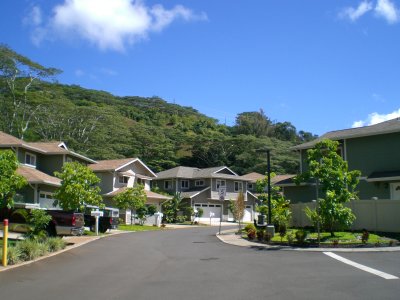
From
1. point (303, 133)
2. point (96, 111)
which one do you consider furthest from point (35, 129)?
point (303, 133)

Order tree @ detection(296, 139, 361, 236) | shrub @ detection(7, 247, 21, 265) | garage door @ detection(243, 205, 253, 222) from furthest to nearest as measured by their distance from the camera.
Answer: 1. garage door @ detection(243, 205, 253, 222)
2. tree @ detection(296, 139, 361, 236)
3. shrub @ detection(7, 247, 21, 265)

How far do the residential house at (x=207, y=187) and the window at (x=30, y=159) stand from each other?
23.0 m

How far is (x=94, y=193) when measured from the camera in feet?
100

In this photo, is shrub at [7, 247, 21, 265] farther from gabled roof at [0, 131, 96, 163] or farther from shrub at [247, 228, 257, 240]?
gabled roof at [0, 131, 96, 163]

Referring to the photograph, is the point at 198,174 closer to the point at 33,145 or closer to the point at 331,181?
the point at 33,145

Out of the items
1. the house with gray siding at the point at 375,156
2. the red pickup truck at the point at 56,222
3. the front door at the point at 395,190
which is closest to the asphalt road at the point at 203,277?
the red pickup truck at the point at 56,222

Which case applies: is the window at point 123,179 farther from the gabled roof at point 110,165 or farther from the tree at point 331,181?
the tree at point 331,181

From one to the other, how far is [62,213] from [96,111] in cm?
4632

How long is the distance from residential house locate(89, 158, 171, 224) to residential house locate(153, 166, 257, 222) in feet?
23.4

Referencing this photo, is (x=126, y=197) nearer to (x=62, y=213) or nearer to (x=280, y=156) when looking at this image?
(x=62, y=213)

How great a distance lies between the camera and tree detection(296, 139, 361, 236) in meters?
21.4

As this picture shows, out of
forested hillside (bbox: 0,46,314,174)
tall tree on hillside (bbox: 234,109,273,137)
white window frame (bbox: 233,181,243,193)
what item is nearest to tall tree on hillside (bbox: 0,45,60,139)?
forested hillside (bbox: 0,46,314,174)

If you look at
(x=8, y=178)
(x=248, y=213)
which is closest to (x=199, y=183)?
(x=248, y=213)

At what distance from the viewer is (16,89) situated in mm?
56750
